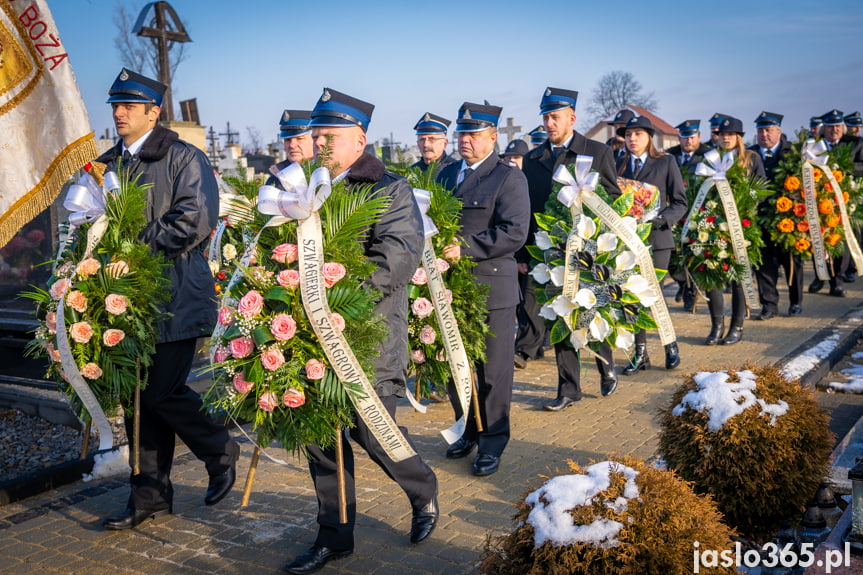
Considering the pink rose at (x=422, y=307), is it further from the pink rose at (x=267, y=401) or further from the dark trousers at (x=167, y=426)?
the pink rose at (x=267, y=401)

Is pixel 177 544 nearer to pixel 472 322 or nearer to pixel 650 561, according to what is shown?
pixel 472 322

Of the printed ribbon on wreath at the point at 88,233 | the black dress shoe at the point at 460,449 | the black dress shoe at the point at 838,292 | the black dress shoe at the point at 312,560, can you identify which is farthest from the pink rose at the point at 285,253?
the black dress shoe at the point at 838,292

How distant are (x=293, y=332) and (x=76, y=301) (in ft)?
4.92

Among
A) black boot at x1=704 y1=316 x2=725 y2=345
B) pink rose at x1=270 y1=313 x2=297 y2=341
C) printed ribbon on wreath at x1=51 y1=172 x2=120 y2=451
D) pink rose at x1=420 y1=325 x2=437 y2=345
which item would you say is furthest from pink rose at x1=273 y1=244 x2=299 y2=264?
black boot at x1=704 y1=316 x2=725 y2=345

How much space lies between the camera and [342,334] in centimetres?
378

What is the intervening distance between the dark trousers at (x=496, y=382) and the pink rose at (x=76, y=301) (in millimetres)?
2535

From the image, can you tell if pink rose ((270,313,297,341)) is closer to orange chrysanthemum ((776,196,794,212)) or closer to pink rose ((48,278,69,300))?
pink rose ((48,278,69,300))

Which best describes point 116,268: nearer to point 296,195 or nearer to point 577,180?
point 296,195

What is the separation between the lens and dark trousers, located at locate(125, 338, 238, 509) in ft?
15.4

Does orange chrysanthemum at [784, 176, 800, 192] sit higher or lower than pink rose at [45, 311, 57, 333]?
higher

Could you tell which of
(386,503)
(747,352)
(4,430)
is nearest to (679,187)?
(747,352)

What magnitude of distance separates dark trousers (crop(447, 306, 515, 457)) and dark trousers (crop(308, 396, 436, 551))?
50.4 inches

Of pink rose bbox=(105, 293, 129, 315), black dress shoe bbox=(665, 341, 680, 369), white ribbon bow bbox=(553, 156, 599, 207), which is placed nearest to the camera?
pink rose bbox=(105, 293, 129, 315)

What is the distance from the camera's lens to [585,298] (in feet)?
21.0
